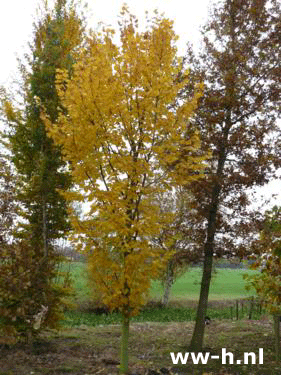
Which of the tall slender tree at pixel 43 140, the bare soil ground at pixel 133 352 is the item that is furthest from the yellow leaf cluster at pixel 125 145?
the tall slender tree at pixel 43 140

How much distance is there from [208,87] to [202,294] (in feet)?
15.7

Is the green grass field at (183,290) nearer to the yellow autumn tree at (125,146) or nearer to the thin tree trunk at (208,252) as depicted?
the thin tree trunk at (208,252)

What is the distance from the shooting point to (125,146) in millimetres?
7238

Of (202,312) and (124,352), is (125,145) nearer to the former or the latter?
(124,352)

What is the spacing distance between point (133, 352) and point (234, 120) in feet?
18.7

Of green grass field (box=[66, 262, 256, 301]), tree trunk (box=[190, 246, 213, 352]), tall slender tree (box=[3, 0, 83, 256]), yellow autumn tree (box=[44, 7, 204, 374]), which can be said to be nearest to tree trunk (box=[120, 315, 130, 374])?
yellow autumn tree (box=[44, 7, 204, 374])

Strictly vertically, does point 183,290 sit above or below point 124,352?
above

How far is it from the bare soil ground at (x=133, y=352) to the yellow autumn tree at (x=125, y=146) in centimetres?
120

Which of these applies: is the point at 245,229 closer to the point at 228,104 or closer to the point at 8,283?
the point at 228,104

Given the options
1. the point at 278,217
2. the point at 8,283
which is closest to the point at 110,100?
the point at 278,217

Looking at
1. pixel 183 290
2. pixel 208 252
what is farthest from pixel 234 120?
pixel 183 290

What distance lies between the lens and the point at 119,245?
6859 millimetres

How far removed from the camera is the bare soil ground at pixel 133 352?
309 inches

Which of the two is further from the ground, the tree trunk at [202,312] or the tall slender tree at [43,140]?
the tall slender tree at [43,140]
